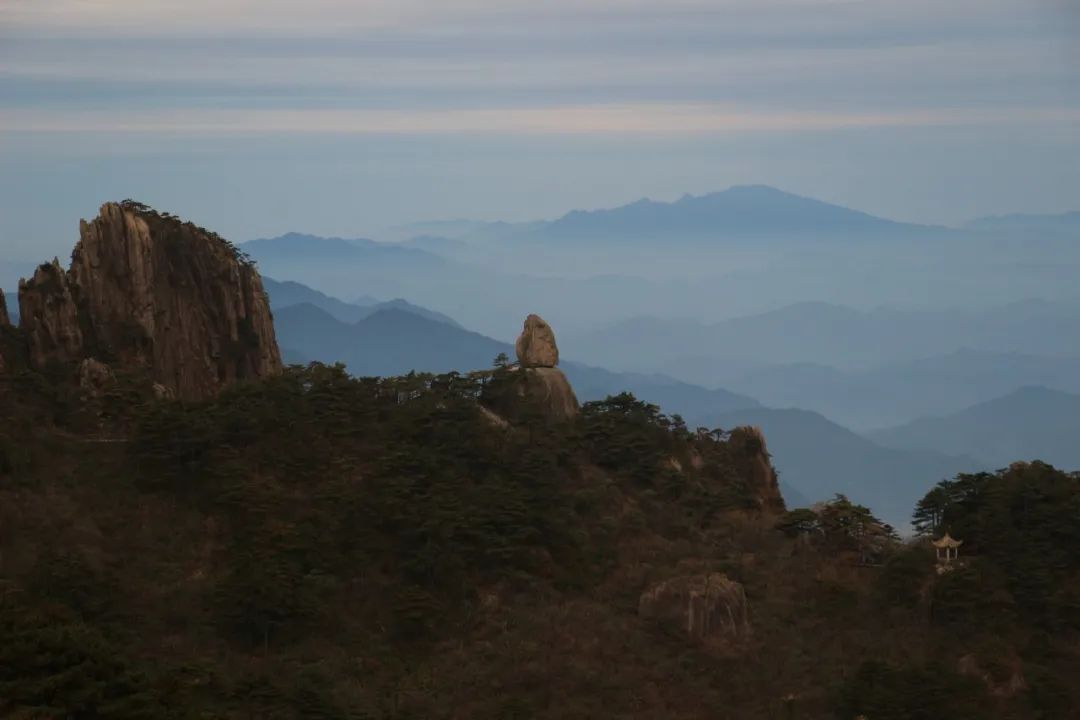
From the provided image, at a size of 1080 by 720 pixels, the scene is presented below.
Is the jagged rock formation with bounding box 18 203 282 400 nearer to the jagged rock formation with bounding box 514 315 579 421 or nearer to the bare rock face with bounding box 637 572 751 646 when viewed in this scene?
the jagged rock formation with bounding box 514 315 579 421

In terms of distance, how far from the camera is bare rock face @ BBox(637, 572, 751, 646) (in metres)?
46.2

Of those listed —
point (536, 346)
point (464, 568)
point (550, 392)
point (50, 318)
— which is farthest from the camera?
point (536, 346)

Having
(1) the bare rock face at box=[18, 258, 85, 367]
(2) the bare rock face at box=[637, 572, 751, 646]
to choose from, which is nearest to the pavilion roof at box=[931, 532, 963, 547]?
(2) the bare rock face at box=[637, 572, 751, 646]

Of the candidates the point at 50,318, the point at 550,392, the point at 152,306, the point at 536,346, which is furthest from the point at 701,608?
the point at 50,318

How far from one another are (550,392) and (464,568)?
1547cm

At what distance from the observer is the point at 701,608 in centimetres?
4638

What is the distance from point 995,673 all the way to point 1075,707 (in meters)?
2.45

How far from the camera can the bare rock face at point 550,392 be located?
60.7 m

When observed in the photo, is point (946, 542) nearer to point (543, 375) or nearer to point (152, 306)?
point (543, 375)

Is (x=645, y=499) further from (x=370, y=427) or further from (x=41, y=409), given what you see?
(x=41, y=409)

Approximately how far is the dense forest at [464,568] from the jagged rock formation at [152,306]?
3.60 meters

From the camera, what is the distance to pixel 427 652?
43.7m

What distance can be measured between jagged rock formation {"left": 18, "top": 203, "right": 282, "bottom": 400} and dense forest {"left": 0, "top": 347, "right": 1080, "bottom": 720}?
142 inches

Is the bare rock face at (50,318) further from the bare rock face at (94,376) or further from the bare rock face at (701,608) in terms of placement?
the bare rock face at (701,608)
